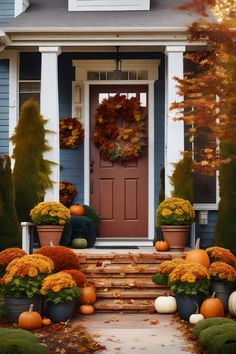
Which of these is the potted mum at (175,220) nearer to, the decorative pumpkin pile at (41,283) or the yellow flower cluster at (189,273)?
the yellow flower cluster at (189,273)

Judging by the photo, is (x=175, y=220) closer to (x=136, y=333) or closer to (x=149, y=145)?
(x=149, y=145)

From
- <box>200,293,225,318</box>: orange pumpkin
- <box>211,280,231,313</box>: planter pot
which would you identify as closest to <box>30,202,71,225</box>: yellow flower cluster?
<box>211,280,231,313</box>: planter pot

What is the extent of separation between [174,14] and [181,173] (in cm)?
282

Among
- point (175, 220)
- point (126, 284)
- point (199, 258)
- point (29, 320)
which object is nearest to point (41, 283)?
point (29, 320)

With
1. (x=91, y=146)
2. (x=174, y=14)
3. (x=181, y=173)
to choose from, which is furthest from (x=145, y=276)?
(x=174, y=14)

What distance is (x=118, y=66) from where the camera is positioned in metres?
11.4

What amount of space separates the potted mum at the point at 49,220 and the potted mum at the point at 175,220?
1.37 m

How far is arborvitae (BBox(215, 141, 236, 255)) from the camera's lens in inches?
381

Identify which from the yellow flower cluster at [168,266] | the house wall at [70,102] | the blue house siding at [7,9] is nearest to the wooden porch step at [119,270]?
the yellow flower cluster at [168,266]

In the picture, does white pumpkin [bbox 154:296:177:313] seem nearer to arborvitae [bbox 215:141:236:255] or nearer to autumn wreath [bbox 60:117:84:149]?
arborvitae [bbox 215:141:236:255]

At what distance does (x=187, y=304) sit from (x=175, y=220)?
206 centimetres

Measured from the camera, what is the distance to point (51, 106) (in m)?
10.4

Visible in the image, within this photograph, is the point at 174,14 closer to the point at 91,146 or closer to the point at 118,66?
the point at 118,66

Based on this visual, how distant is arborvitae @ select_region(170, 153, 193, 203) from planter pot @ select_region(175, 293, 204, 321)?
2516mm
